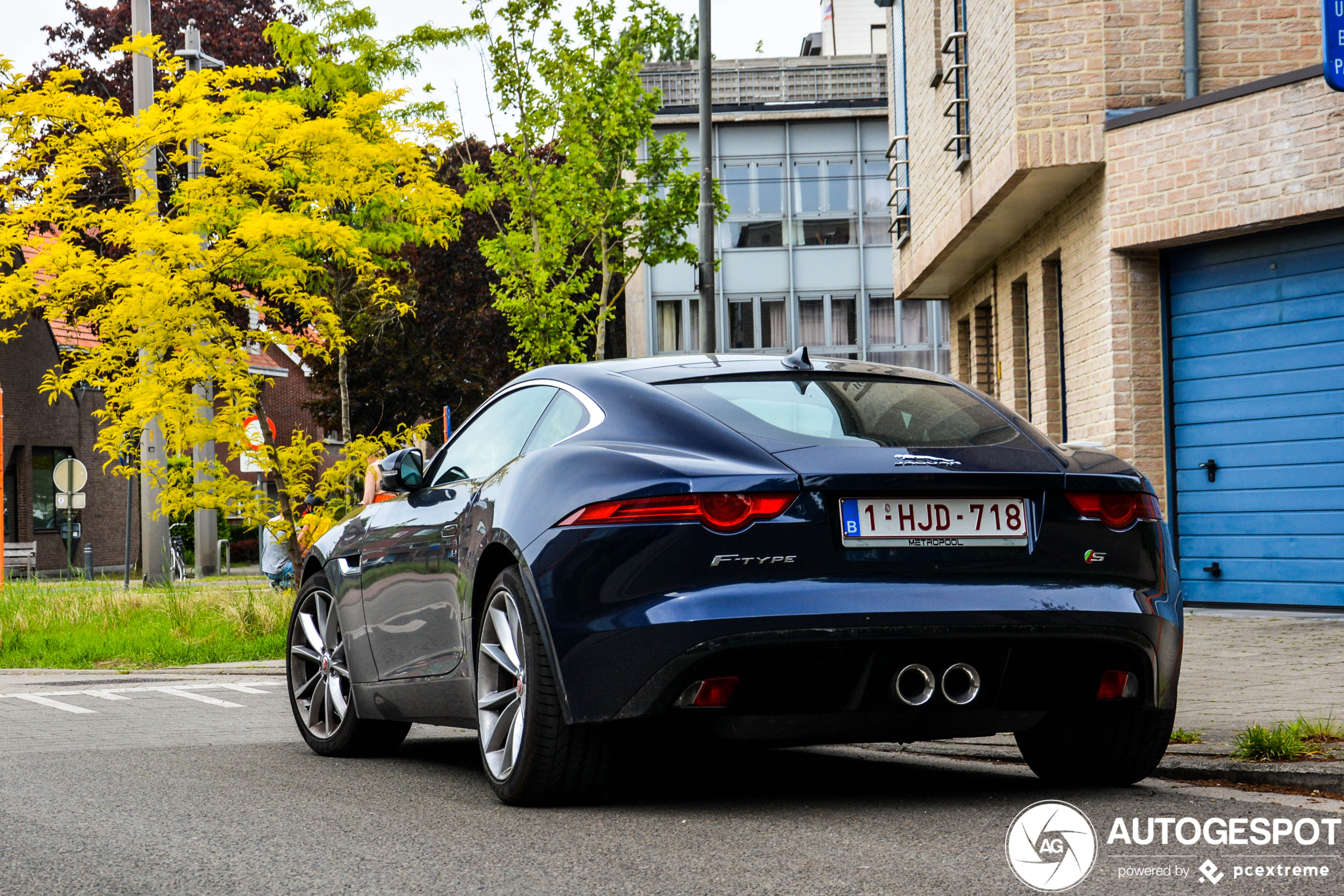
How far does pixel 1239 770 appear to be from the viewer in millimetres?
5883

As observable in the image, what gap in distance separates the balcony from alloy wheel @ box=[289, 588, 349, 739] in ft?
128

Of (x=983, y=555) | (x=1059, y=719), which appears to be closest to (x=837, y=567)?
(x=983, y=555)

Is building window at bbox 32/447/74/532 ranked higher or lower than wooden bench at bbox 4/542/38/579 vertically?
higher

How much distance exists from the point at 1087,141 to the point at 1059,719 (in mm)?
10529

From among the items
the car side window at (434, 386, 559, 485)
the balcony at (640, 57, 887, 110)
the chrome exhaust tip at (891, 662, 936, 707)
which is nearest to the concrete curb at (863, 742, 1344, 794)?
the chrome exhaust tip at (891, 662, 936, 707)

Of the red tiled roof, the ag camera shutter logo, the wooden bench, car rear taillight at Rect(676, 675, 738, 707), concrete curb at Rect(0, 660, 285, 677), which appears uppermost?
the red tiled roof

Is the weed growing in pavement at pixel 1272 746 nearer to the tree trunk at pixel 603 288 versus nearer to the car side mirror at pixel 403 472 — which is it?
the car side mirror at pixel 403 472

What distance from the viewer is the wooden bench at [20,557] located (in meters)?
39.0

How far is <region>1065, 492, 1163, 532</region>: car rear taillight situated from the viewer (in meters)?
A: 5.25

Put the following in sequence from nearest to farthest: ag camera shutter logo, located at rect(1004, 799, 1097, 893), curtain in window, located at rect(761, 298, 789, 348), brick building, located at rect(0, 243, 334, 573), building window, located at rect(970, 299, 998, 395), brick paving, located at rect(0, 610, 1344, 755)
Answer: ag camera shutter logo, located at rect(1004, 799, 1097, 893) → brick paving, located at rect(0, 610, 1344, 755) → building window, located at rect(970, 299, 998, 395) → brick building, located at rect(0, 243, 334, 573) → curtain in window, located at rect(761, 298, 789, 348)

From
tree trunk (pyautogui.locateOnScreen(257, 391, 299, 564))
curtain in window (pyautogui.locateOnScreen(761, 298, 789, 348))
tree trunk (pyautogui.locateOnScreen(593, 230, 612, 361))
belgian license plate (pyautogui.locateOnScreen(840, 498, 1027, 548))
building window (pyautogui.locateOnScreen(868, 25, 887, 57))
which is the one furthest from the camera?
building window (pyautogui.locateOnScreen(868, 25, 887, 57))

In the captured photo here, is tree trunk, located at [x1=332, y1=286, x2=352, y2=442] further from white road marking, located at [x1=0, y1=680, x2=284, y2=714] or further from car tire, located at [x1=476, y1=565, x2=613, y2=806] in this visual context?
car tire, located at [x1=476, y1=565, x2=613, y2=806]

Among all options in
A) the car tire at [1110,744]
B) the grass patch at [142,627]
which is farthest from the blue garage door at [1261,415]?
the car tire at [1110,744]

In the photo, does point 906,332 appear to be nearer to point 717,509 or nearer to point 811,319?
point 811,319
